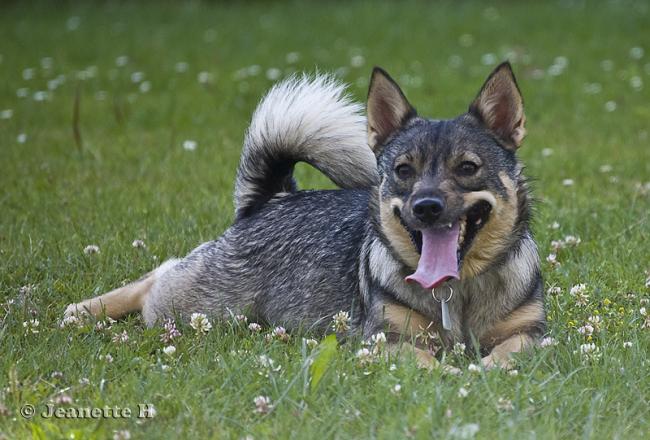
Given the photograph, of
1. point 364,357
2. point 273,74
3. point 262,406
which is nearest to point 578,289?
point 364,357

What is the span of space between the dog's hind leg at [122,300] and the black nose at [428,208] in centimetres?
195

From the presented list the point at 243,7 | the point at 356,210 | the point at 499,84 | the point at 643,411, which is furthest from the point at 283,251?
the point at 243,7

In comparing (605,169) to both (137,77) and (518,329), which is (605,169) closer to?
(518,329)

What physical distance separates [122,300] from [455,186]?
2.15m

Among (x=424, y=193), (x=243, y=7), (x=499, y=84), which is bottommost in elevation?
(x=243, y=7)

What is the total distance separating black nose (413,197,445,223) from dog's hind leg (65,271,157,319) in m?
1.95

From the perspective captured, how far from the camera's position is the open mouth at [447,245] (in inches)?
182

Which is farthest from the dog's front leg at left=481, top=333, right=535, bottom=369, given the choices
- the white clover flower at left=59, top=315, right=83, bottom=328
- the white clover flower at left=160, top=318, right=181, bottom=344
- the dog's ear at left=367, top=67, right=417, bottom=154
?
the white clover flower at left=59, top=315, right=83, bottom=328

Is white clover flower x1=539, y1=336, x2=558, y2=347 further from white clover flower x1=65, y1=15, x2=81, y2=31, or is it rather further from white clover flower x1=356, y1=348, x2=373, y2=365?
white clover flower x1=65, y1=15, x2=81, y2=31

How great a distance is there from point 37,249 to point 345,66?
7335mm

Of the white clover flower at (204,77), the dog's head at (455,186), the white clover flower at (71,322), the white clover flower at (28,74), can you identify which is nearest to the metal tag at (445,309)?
the dog's head at (455,186)

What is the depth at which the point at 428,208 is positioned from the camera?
4.49 m

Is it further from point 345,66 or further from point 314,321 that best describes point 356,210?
point 345,66

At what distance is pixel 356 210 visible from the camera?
5707 millimetres
